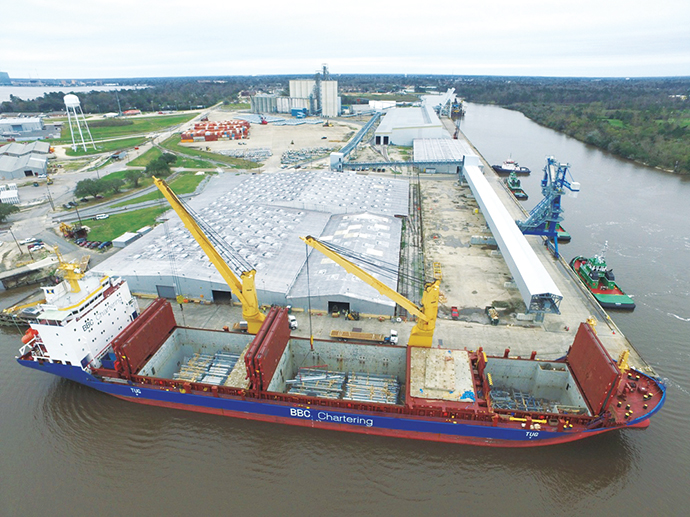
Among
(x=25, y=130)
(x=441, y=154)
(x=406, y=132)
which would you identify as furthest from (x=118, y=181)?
(x=25, y=130)

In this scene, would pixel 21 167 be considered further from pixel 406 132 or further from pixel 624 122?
pixel 624 122

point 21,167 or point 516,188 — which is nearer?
point 516,188

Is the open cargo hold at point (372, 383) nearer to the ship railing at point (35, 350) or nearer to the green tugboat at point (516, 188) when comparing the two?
the ship railing at point (35, 350)

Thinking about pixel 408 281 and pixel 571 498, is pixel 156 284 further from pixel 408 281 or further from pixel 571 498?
pixel 571 498

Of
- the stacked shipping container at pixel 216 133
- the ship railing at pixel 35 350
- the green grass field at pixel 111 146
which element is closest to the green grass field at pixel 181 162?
the green grass field at pixel 111 146

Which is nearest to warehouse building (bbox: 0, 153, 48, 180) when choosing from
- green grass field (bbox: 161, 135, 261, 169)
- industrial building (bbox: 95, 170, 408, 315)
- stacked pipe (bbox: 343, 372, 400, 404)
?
green grass field (bbox: 161, 135, 261, 169)

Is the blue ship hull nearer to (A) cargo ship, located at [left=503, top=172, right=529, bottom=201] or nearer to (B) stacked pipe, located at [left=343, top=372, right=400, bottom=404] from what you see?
(B) stacked pipe, located at [left=343, top=372, right=400, bottom=404]
